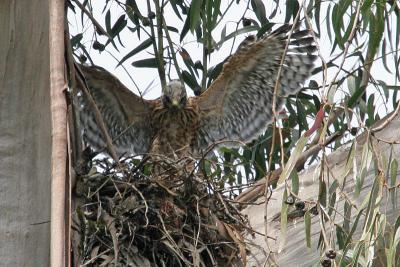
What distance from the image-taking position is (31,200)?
1876 millimetres

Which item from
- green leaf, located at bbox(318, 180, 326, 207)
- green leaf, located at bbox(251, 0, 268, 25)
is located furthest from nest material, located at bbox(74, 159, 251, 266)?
green leaf, located at bbox(251, 0, 268, 25)

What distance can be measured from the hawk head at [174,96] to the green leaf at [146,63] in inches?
12.0

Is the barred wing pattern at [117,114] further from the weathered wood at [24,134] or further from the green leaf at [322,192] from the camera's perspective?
the weathered wood at [24,134]

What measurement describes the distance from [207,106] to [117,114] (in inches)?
20.7

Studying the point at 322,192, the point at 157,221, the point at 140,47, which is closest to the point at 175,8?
the point at 140,47

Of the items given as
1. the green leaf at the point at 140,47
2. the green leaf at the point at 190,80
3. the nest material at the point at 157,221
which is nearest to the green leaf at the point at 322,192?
the nest material at the point at 157,221

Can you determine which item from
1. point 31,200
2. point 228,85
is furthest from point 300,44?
point 31,200

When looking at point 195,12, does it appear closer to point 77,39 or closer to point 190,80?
point 77,39

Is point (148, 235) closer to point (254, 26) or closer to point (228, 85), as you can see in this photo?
point (254, 26)

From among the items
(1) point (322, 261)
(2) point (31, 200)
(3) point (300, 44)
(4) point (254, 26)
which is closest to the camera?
(2) point (31, 200)

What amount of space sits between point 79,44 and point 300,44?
1187 millimetres

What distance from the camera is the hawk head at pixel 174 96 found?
495 centimetres

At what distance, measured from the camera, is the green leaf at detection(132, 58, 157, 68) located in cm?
456

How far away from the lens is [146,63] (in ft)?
15.1
